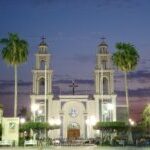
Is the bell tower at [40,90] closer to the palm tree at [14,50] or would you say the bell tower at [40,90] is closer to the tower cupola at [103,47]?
the tower cupola at [103,47]

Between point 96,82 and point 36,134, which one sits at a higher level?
point 96,82

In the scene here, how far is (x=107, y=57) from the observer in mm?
126312

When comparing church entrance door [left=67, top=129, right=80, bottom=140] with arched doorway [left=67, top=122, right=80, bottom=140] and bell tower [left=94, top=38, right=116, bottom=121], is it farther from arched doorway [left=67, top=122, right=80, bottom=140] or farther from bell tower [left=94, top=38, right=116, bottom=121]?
bell tower [left=94, top=38, right=116, bottom=121]

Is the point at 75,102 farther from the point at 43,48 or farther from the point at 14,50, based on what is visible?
the point at 14,50

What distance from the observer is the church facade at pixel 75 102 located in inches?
4850

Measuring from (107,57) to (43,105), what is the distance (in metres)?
20.2

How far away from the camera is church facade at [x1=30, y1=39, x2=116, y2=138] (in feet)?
404

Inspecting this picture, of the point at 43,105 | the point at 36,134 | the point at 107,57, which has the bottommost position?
the point at 36,134

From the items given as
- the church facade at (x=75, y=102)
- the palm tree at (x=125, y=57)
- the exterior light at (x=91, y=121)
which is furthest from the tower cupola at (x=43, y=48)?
the palm tree at (x=125, y=57)

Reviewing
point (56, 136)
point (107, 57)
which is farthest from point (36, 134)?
point (107, 57)

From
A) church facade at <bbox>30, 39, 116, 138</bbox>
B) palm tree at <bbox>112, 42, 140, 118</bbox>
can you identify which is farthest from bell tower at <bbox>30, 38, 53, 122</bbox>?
palm tree at <bbox>112, 42, 140, 118</bbox>

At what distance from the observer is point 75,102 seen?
12656 centimetres

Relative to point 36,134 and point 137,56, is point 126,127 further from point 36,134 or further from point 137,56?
point 36,134

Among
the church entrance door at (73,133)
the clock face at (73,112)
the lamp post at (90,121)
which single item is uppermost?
the clock face at (73,112)
